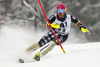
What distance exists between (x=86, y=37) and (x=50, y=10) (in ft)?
14.4

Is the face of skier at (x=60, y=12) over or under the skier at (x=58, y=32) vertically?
over

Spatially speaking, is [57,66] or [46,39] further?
[46,39]

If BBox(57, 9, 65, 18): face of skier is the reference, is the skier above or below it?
below

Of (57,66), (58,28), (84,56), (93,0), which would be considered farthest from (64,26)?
(93,0)

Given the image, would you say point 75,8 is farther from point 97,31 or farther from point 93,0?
point 97,31

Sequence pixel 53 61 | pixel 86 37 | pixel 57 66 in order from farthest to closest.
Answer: pixel 86 37, pixel 53 61, pixel 57 66

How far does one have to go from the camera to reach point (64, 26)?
4.11 m

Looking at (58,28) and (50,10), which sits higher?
(58,28)

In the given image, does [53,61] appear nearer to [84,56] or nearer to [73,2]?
[84,56]

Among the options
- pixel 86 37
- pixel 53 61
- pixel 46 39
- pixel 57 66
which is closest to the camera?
pixel 57 66

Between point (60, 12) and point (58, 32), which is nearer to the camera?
point (60, 12)

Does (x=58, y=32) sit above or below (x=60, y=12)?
below

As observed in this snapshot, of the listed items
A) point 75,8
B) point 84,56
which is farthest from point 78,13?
point 84,56

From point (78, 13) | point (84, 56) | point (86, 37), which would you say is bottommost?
point (86, 37)
